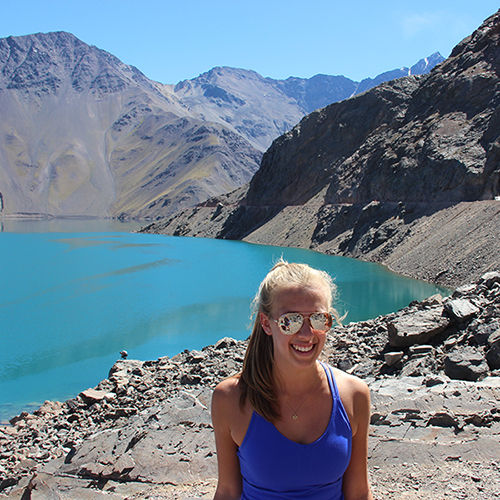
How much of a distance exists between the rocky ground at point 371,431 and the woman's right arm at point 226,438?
94 cm

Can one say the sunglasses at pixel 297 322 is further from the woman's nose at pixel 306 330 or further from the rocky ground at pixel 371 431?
the rocky ground at pixel 371 431

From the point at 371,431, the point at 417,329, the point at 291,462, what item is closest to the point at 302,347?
the point at 291,462

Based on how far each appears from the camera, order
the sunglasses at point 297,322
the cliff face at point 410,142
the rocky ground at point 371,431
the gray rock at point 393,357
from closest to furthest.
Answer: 1. the sunglasses at point 297,322
2. the rocky ground at point 371,431
3. the gray rock at point 393,357
4. the cliff face at point 410,142

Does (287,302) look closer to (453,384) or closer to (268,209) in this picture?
(453,384)

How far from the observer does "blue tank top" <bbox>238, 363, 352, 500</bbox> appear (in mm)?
2512

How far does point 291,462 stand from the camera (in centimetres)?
250

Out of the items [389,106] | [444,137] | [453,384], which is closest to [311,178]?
[389,106]

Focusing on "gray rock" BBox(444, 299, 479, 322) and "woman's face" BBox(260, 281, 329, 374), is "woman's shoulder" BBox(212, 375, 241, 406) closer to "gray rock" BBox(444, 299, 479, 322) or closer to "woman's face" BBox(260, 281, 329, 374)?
"woman's face" BBox(260, 281, 329, 374)

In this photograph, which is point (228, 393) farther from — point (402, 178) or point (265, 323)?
point (402, 178)

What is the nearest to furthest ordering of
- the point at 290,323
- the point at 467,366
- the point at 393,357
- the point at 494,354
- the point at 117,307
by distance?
the point at 290,323, the point at 467,366, the point at 494,354, the point at 393,357, the point at 117,307

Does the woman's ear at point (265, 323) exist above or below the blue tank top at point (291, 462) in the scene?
above

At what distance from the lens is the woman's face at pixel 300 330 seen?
2.62 m

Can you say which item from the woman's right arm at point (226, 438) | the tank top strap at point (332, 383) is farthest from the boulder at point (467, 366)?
the woman's right arm at point (226, 438)

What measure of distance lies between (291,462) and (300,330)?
713mm
